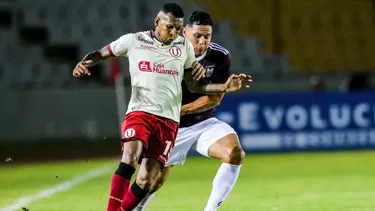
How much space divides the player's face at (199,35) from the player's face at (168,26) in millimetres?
796

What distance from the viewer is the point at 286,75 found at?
21.5m

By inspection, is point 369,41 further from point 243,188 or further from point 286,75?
point 243,188

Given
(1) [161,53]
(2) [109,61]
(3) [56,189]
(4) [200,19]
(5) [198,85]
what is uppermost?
(4) [200,19]

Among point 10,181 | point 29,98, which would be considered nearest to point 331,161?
point 10,181

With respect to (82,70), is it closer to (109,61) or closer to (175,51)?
(175,51)

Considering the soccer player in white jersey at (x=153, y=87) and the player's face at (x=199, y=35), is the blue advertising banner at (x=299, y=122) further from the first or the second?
the soccer player in white jersey at (x=153, y=87)

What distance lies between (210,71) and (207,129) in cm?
64

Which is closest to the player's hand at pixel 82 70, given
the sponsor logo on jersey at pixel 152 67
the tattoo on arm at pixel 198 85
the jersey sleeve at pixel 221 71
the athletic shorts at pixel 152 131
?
the sponsor logo on jersey at pixel 152 67

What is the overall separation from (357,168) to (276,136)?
354cm

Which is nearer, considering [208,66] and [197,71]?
[197,71]

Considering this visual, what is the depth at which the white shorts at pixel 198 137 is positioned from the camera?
8797 millimetres

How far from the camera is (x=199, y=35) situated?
862cm

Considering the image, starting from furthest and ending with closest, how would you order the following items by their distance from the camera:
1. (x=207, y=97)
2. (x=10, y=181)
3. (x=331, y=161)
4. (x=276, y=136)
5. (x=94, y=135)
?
1. (x=94, y=135)
2. (x=276, y=136)
3. (x=331, y=161)
4. (x=10, y=181)
5. (x=207, y=97)

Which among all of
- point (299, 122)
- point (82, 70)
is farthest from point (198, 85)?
point (299, 122)
